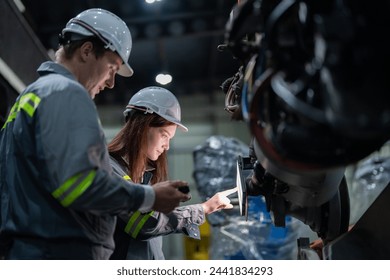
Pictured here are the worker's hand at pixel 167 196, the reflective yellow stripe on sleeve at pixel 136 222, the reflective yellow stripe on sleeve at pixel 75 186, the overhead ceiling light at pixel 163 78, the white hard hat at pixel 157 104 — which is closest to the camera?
the reflective yellow stripe on sleeve at pixel 75 186

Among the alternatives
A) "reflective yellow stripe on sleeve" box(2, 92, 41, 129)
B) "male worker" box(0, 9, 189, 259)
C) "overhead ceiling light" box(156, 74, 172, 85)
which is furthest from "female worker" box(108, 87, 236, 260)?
"overhead ceiling light" box(156, 74, 172, 85)

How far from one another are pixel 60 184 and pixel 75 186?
0.04 m

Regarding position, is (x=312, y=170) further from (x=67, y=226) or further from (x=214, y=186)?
(x=214, y=186)

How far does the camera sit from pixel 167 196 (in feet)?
4.42

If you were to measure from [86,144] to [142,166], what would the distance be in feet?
2.54

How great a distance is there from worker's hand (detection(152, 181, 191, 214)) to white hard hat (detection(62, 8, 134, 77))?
1.50ft

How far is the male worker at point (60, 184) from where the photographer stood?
122 cm

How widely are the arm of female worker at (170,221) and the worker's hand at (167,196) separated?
0.44 metres

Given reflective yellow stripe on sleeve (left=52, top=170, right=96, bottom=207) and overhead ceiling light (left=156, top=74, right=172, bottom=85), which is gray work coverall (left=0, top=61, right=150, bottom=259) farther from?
overhead ceiling light (left=156, top=74, right=172, bottom=85)

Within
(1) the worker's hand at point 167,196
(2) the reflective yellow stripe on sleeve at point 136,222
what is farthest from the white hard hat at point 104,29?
(2) the reflective yellow stripe on sleeve at point 136,222

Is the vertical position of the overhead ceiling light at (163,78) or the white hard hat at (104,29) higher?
the white hard hat at (104,29)

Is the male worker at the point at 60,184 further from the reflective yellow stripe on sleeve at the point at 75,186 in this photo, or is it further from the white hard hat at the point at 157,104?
the white hard hat at the point at 157,104

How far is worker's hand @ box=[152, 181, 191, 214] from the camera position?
4.39ft

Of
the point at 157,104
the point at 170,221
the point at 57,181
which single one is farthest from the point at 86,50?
the point at 170,221
